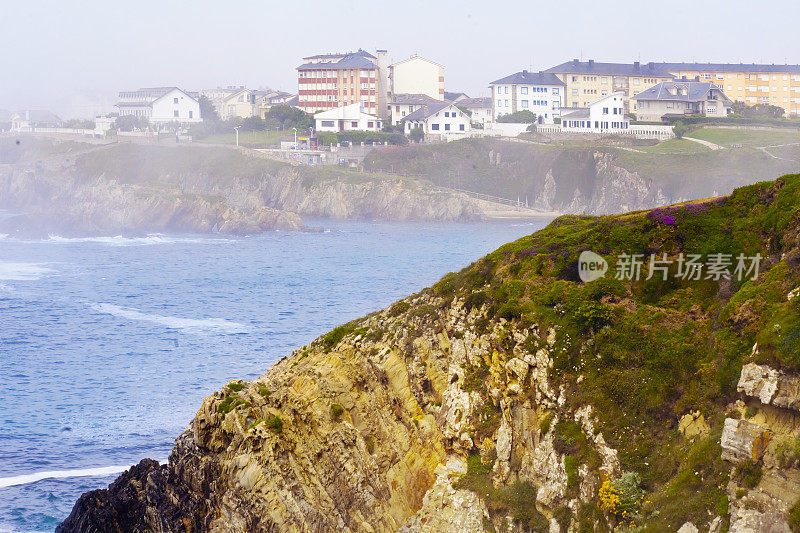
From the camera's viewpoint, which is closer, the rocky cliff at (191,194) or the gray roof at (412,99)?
the rocky cliff at (191,194)

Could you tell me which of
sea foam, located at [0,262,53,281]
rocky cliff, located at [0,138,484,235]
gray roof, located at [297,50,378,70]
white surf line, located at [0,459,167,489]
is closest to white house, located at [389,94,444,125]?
gray roof, located at [297,50,378,70]

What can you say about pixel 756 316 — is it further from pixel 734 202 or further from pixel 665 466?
pixel 734 202

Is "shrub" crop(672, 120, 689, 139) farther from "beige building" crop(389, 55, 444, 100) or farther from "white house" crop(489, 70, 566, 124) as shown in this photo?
"beige building" crop(389, 55, 444, 100)

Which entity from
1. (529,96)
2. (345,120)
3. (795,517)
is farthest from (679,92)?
(795,517)

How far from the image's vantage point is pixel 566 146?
131500 mm

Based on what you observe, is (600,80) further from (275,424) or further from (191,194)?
(275,424)

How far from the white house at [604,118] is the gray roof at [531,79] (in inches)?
491

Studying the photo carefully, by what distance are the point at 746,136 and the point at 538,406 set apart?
111 meters

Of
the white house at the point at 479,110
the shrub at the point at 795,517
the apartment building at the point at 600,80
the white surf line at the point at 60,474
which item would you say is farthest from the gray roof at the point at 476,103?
the shrub at the point at 795,517

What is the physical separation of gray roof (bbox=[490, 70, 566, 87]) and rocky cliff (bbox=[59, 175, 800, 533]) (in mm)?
125901

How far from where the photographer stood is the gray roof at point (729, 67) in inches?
6129

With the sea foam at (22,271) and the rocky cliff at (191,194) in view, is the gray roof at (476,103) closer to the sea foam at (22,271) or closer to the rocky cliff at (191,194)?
the rocky cliff at (191,194)

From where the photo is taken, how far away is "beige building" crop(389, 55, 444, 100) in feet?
527

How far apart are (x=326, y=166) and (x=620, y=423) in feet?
387
